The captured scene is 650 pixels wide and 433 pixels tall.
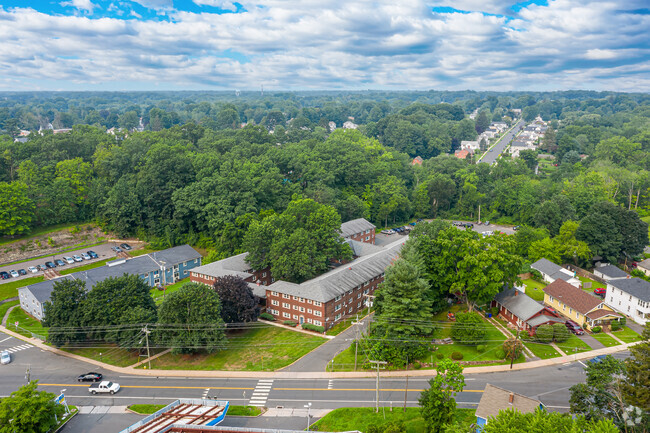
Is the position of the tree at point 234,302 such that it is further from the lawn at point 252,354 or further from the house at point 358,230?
the house at point 358,230

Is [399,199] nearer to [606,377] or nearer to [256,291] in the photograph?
[256,291]

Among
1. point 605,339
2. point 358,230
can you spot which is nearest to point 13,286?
point 358,230

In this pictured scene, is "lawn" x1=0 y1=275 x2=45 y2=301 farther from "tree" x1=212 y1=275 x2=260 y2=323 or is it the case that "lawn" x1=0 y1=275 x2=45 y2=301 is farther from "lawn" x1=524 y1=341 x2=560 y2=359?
"lawn" x1=524 y1=341 x2=560 y2=359

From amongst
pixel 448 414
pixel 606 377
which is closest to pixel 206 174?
pixel 448 414

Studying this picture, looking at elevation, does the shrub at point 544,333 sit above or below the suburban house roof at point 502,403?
below

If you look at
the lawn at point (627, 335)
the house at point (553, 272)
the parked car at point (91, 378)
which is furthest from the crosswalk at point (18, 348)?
the house at point (553, 272)
